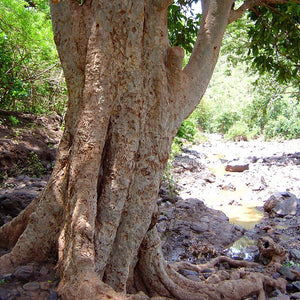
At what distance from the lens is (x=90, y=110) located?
104 inches

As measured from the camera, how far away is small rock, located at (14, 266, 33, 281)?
255cm

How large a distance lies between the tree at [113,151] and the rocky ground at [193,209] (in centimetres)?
36

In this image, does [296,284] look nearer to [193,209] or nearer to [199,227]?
[199,227]

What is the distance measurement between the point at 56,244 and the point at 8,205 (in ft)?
7.23

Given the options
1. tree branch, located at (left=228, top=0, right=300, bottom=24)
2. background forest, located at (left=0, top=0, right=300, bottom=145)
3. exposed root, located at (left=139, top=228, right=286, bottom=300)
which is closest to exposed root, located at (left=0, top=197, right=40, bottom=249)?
exposed root, located at (left=139, top=228, right=286, bottom=300)

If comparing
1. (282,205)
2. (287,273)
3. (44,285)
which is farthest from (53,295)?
(282,205)

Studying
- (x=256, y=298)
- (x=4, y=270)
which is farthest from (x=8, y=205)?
(x=256, y=298)

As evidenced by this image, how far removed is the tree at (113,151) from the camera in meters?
2.58

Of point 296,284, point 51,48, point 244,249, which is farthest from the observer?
point 51,48

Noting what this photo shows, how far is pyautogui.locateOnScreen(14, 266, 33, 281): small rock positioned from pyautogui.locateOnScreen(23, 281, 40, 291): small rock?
3.3 inches

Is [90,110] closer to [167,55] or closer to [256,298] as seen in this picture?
[167,55]

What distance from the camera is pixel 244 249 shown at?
5.52 metres

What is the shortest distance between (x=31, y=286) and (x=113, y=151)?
1237 mm

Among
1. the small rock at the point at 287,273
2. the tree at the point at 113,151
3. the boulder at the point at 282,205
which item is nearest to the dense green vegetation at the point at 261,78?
the tree at the point at 113,151
